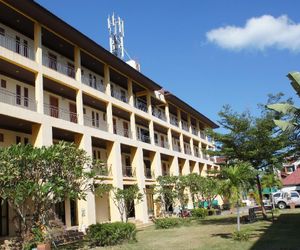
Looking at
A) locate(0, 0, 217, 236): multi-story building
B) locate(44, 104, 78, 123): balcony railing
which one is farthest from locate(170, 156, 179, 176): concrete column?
locate(44, 104, 78, 123): balcony railing

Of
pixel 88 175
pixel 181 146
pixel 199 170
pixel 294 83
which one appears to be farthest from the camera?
pixel 199 170

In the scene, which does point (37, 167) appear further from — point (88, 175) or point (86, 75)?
point (86, 75)

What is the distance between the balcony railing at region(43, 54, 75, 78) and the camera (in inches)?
1079

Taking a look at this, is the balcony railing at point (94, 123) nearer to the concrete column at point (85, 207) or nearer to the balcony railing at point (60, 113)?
the balcony railing at point (60, 113)

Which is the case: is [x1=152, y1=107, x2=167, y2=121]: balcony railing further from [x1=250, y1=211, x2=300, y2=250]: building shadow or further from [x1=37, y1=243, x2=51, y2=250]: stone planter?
[x1=37, y1=243, x2=51, y2=250]: stone planter

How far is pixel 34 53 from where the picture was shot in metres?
25.2

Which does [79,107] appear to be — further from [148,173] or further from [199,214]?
[199,214]

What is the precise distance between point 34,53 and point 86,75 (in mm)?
A: 7719

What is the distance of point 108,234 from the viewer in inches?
766

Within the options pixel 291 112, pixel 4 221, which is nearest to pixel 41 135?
pixel 4 221

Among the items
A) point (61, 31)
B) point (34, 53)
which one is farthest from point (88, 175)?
point (61, 31)

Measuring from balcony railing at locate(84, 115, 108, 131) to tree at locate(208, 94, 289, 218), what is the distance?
33.0 feet

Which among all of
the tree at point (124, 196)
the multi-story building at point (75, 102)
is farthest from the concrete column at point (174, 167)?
the tree at point (124, 196)

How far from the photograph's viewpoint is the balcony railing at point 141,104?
40253 mm
